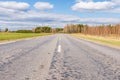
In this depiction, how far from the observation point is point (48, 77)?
7324mm

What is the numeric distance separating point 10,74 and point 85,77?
2.41 metres

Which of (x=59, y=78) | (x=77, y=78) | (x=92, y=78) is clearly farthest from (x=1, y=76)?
(x=92, y=78)

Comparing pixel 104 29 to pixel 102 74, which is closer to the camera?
pixel 102 74

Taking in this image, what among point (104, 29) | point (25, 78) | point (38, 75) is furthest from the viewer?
point (104, 29)

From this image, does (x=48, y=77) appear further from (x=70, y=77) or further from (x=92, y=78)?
(x=92, y=78)

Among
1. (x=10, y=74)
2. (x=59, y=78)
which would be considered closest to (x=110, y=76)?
(x=59, y=78)

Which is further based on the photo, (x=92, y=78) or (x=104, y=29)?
(x=104, y=29)

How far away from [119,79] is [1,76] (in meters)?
3.56

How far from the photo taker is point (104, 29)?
112875 mm

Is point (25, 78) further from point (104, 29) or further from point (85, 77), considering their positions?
point (104, 29)

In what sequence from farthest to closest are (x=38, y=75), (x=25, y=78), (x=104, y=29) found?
(x=104, y=29) < (x=38, y=75) < (x=25, y=78)

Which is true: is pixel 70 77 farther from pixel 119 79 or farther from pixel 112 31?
pixel 112 31

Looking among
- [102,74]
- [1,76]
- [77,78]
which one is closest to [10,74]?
[1,76]

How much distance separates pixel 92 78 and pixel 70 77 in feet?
2.21
